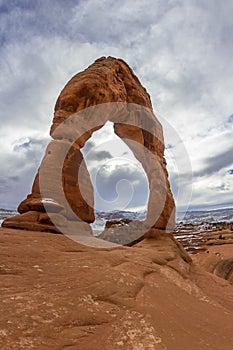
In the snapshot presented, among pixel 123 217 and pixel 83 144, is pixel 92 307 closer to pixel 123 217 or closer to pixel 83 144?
pixel 83 144

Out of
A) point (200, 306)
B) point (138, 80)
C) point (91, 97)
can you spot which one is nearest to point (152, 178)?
point (91, 97)

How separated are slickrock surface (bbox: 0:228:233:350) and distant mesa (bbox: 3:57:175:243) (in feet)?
10.5

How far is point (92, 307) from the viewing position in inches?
131

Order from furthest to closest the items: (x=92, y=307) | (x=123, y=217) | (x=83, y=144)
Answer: (x=123, y=217)
(x=83, y=144)
(x=92, y=307)

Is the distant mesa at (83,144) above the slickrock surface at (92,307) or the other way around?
above

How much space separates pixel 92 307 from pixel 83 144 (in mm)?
→ 8899

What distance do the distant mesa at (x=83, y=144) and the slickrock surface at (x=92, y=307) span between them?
319 cm

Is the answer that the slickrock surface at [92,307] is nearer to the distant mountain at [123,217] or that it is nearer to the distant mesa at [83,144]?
the distant mesa at [83,144]

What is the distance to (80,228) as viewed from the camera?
979 centimetres

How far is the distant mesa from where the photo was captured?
914cm

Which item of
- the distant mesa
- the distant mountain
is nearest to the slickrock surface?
the distant mesa

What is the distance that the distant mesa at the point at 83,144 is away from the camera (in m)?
9.14

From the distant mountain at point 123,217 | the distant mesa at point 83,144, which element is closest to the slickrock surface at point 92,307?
the distant mesa at point 83,144

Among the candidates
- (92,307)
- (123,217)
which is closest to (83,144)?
(92,307)
